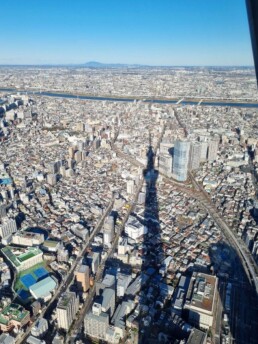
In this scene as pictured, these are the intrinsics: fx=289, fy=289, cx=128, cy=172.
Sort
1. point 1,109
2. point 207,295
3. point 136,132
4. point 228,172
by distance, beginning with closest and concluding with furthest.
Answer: point 207,295 < point 228,172 < point 136,132 < point 1,109

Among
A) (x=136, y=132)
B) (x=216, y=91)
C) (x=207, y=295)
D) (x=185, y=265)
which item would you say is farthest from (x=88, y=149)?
(x=216, y=91)

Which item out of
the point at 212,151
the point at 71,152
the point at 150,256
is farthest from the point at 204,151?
the point at 150,256

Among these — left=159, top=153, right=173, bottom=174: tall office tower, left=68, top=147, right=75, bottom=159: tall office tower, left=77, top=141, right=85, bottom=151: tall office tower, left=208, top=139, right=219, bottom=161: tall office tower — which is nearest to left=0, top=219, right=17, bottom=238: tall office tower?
left=68, top=147, right=75, bottom=159: tall office tower

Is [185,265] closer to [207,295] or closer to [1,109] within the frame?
[207,295]

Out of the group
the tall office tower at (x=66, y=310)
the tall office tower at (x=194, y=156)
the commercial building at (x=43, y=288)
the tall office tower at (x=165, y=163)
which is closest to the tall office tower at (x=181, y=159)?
the tall office tower at (x=165, y=163)

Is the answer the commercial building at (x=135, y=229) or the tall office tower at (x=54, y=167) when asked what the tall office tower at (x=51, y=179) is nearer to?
the tall office tower at (x=54, y=167)
